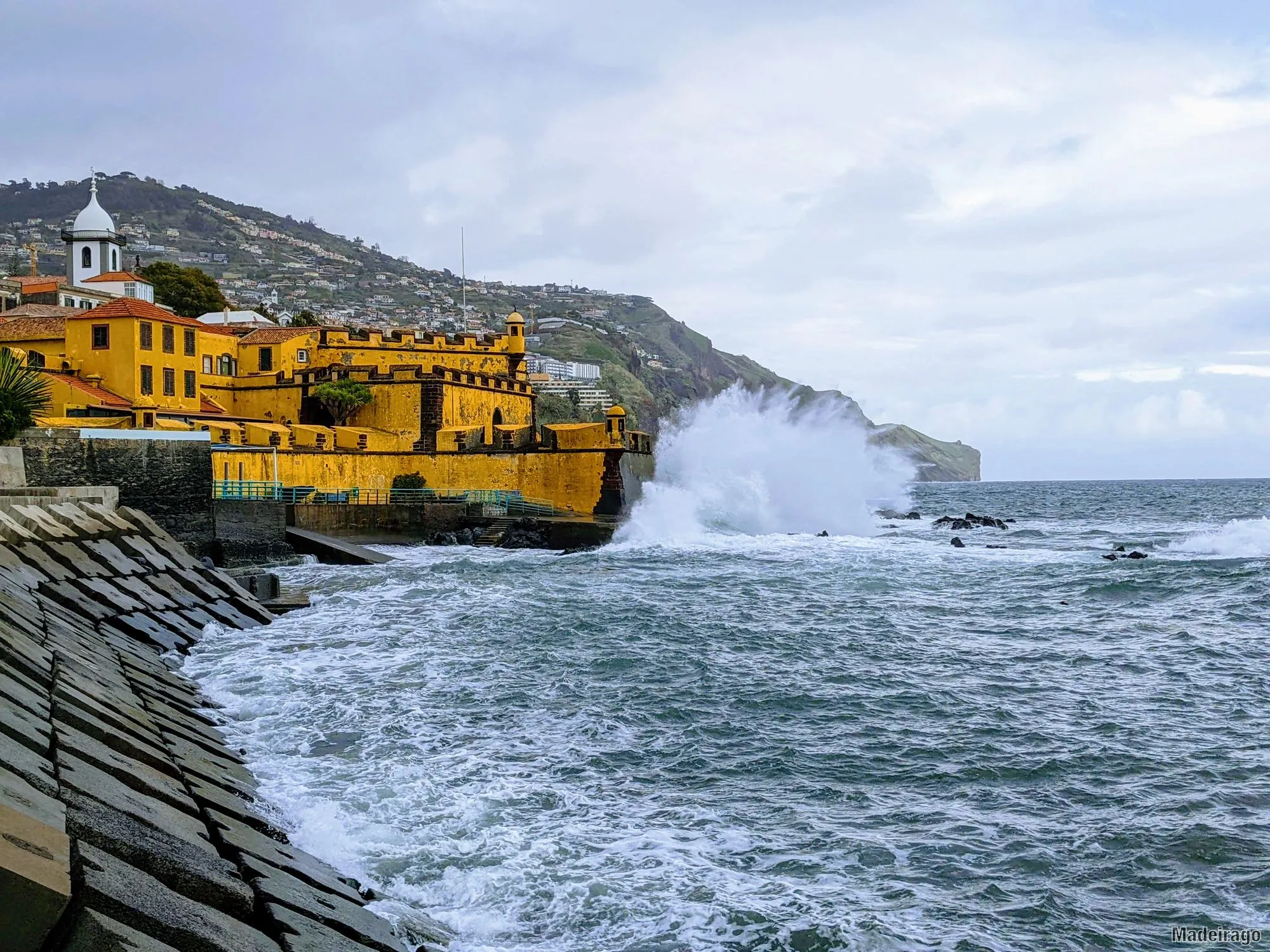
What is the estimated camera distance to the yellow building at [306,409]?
30328 mm

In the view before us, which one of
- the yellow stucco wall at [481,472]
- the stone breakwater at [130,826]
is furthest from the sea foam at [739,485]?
the stone breakwater at [130,826]

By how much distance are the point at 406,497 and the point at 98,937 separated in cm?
2934

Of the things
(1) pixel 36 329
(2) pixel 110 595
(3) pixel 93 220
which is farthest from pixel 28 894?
(3) pixel 93 220

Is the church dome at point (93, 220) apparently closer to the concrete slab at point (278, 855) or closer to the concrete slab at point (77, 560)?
the concrete slab at point (77, 560)

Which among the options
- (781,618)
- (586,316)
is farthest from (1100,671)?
(586,316)

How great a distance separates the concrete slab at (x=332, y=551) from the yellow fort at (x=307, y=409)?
3183 millimetres

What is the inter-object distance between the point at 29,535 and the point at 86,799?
382 inches

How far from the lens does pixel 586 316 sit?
147 metres

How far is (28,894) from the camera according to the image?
343cm

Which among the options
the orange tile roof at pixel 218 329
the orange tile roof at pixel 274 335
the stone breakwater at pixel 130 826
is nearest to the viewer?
the stone breakwater at pixel 130 826

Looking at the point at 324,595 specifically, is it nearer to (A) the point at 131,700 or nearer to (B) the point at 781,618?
(B) the point at 781,618

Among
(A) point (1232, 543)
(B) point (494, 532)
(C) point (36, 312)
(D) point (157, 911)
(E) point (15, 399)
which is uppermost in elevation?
(C) point (36, 312)

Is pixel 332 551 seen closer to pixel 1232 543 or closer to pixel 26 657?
pixel 26 657

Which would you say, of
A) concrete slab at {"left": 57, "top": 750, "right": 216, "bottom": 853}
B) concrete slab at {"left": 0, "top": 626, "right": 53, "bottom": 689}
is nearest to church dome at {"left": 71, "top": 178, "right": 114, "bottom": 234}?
concrete slab at {"left": 0, "top": 626, "right": 53, "bottom": 689}
